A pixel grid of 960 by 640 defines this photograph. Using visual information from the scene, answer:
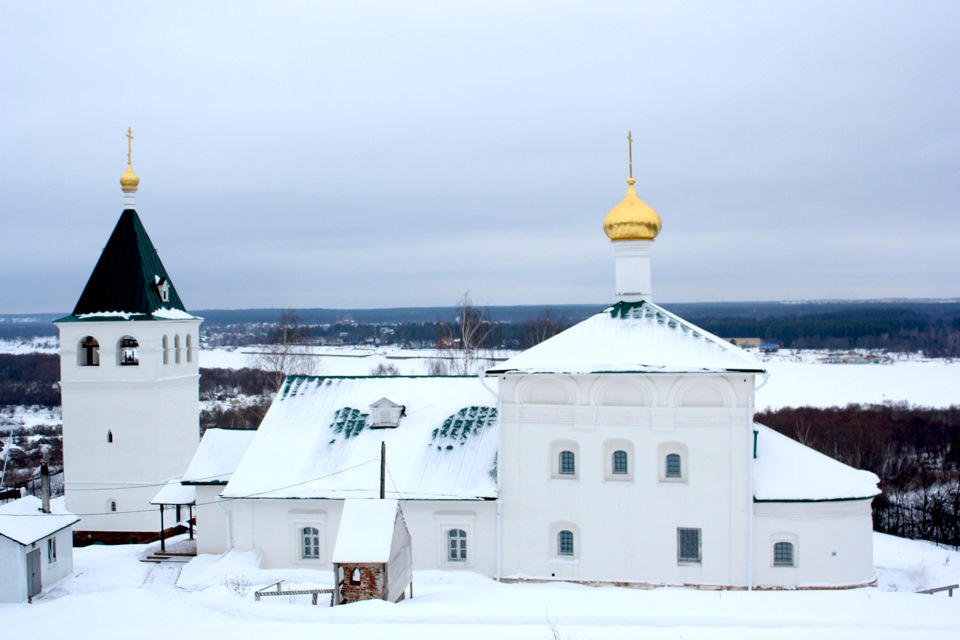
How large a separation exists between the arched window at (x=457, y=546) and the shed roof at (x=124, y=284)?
994 cm

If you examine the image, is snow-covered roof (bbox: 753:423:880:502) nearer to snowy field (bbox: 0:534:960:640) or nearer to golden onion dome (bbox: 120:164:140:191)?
snowy field (bbox: 0:534:960:640)

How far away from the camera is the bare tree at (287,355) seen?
3306 cm

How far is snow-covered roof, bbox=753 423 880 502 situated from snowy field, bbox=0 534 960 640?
1778 millimetres

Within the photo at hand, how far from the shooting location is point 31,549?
16422mm

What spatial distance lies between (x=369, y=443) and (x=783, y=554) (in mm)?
8155

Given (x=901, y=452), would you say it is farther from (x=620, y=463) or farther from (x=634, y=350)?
(x=634, y=350)

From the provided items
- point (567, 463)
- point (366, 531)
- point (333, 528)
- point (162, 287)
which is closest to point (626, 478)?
point (567, 463)

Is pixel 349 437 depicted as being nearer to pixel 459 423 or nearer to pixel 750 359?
pixel 459 423

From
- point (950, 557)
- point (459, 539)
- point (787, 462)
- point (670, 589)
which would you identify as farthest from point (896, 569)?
point (459, 539)

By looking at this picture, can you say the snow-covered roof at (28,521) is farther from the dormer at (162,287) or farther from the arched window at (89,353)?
the dormer at (162,287)

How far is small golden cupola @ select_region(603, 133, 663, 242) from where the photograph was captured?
1745 centimetres

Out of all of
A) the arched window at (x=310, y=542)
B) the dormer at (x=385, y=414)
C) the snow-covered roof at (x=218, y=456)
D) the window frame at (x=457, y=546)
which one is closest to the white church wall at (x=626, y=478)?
the window frame at (x=457, y=546)

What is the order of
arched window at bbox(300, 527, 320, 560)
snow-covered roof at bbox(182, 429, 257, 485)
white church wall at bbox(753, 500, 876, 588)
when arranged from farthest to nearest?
snow-covered roof at bbox(182, 429, 257, 485)
arched window at bbox(300, 527, 320, 560)
white church wall at bbox(753, 500, 876, 588)

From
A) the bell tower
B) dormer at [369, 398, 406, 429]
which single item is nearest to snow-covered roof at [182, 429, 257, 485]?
the bell tower
